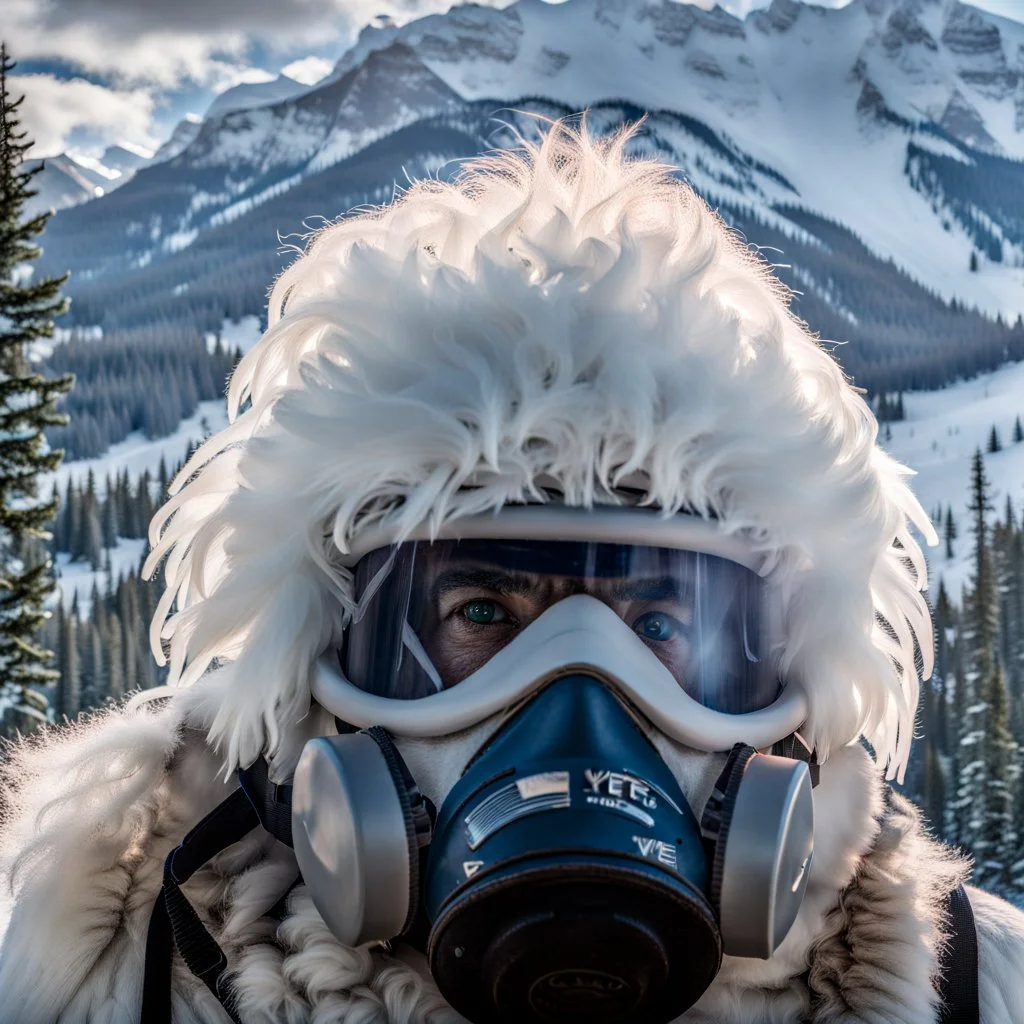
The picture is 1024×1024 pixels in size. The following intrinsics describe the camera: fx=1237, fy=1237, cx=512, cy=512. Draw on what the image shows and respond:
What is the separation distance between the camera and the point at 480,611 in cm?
227

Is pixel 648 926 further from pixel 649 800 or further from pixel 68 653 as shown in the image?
pixel 68 653

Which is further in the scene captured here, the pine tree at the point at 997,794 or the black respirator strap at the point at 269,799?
the pine tree at the point at 997,794

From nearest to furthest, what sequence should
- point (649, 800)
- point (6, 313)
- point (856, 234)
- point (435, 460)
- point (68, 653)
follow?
point (649, 800) < point (435, 460) < point (6, 313) < point (68, 653) < point (856, 234)

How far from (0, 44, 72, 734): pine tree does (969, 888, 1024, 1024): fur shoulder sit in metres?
18.3

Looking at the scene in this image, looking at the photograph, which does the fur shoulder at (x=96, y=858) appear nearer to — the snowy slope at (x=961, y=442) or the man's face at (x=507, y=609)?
the man's face at (x=507, y=609)

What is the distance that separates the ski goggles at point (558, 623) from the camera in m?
2.18

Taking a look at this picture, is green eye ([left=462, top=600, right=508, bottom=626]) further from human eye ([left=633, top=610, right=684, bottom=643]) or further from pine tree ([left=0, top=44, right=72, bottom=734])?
pine tree ([left=0, top=44, right=72, bottom=734])

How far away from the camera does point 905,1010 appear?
2.22 metres

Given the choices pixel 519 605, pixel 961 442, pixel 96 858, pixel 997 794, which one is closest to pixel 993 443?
pixel 961 442

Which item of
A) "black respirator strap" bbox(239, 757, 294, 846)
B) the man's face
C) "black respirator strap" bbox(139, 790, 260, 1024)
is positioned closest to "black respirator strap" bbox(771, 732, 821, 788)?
the man's face

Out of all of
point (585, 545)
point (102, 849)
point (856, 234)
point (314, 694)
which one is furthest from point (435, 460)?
point (856, 234)

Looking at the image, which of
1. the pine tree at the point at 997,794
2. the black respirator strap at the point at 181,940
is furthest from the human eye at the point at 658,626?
the pine tree at the point at 997,794

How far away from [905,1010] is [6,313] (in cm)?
2043

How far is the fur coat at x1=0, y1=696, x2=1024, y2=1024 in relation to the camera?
2.22m
